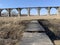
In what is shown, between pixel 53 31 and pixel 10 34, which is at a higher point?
pixel 10 34

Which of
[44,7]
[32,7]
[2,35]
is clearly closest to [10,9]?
[32,7]

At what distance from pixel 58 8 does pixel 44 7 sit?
3347 millimetres

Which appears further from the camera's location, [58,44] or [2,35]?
[2,35]

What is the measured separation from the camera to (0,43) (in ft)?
17.7

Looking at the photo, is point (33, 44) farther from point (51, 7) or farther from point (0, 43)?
point (51, 7)

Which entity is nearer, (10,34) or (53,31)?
(10,34)

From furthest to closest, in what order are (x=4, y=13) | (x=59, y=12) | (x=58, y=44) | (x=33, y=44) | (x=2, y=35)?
(x=4, y=13), (x=59, y=12), (x=2, y=35), (x=58, y=44), (x=33, y=44)

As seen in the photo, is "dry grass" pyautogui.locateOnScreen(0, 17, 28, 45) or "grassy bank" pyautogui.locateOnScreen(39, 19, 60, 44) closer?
"dry grass" pyautogui.locateOnScreen(0, 17, 28, 45)

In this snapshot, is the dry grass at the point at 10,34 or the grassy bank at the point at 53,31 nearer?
the dry grass at the point at 10,34

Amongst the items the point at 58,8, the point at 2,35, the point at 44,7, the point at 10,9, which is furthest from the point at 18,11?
the point at 2,35

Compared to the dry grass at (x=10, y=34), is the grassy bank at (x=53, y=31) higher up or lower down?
lower down

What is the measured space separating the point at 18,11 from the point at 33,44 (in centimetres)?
3827

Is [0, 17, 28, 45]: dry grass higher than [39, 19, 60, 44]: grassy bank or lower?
higher

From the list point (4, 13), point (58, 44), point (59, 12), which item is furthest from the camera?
point (4, 13)
